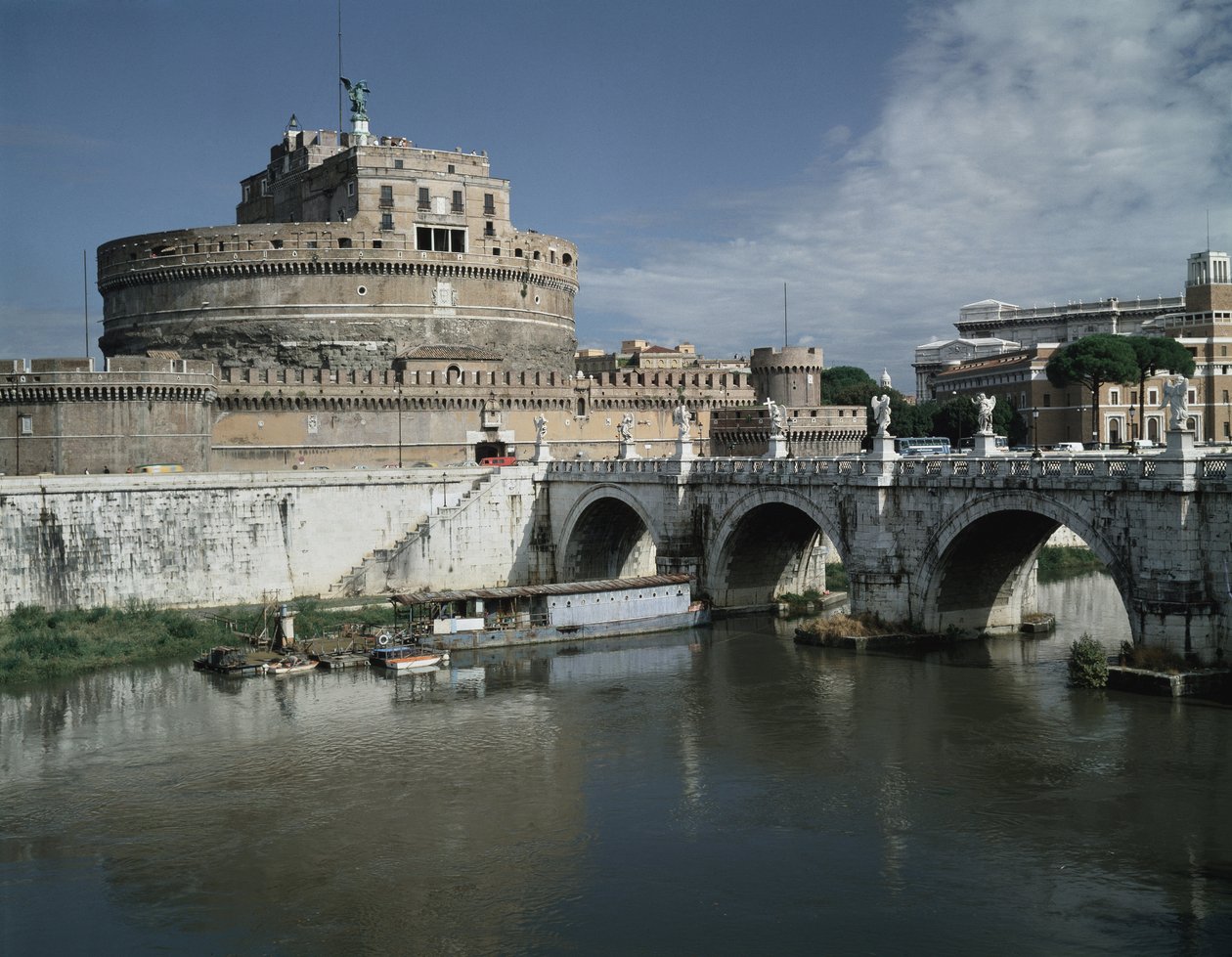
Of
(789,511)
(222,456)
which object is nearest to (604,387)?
(222,456)

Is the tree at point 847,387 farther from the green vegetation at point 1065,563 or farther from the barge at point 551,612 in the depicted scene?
the barge at point 551,612

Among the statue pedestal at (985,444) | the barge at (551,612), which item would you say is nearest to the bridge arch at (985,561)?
the statue pedestal at (985,444)

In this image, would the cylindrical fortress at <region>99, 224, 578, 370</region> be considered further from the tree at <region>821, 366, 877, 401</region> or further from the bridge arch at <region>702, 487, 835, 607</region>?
the tree at <region>821, 366, 877, 401</region>

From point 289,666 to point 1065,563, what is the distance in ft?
115

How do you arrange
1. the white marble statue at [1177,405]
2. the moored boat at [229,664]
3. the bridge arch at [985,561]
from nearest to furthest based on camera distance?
1. the white marble statue at [1177,405]
2. the bridge arch at [985,561]
3. the moored boat at [229,664]

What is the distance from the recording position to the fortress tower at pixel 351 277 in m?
65.1

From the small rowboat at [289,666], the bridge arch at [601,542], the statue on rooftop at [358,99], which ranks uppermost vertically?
the statue on rooftop at [358,99]

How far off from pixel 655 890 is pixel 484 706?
42.8 feet

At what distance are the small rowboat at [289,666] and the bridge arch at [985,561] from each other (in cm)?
1772

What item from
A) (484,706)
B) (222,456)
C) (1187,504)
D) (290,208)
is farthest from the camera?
(290,208)

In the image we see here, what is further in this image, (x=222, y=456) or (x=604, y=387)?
(x=604, y=387)

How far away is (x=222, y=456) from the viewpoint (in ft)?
185

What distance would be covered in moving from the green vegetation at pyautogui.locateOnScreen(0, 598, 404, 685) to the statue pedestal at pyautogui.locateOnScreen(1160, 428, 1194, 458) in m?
25.7

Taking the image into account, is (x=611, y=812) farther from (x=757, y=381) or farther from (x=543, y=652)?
(x=757, y=381)
